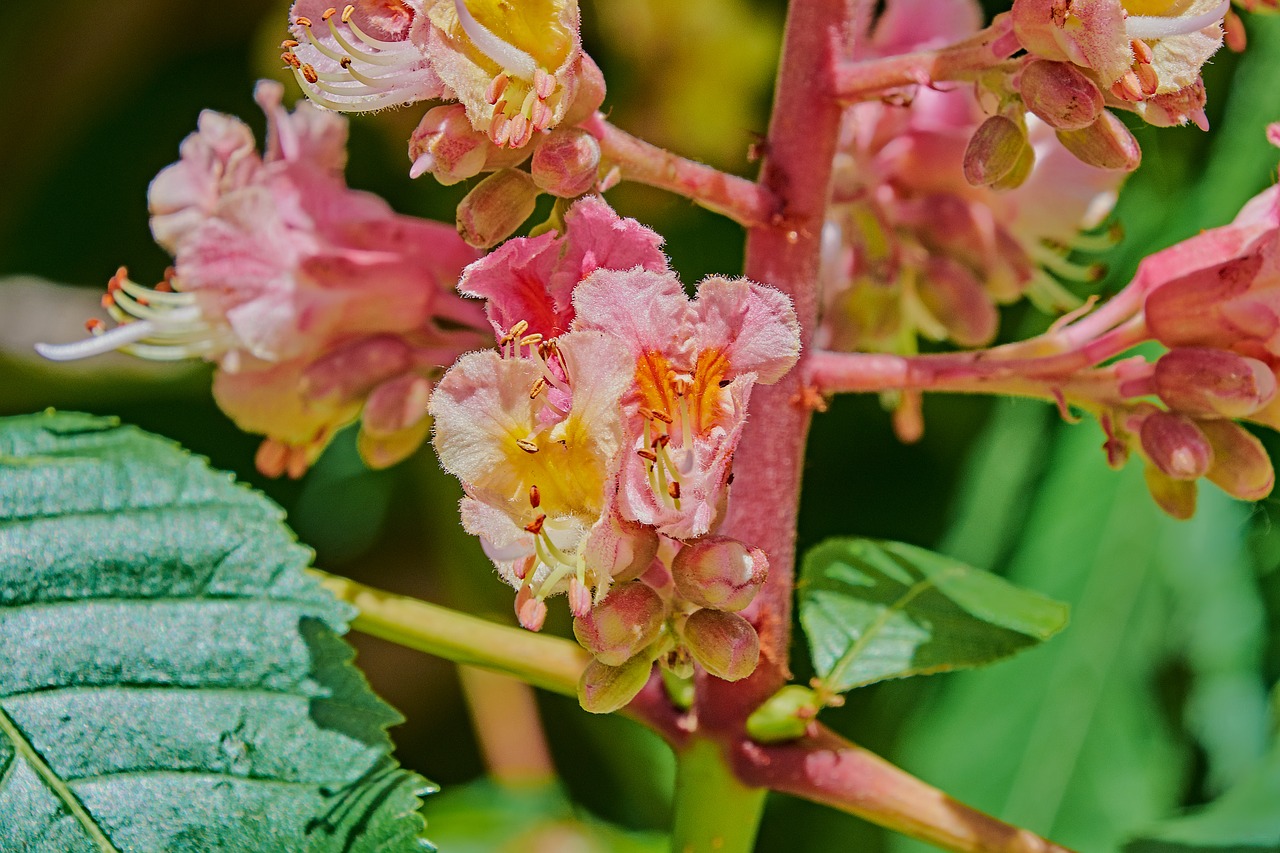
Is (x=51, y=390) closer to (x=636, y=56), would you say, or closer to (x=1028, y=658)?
(x=636, y=56)

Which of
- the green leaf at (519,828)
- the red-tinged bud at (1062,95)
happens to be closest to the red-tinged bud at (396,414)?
the red-tinged bud at (1062,95)

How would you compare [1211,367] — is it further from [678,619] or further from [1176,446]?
[678,619]

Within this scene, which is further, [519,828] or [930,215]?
[519,828]

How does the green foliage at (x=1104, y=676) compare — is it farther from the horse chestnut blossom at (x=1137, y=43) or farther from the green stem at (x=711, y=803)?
the horse chestnut blossom at (x=1137, y=43)

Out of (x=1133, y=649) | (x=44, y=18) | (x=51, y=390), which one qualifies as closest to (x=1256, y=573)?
(x=1133, y=649)

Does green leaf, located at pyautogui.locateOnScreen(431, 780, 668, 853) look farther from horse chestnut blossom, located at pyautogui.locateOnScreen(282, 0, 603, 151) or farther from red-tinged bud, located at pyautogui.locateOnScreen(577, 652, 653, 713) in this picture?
horse chestnut blossom, located at pyautogui.locateOnScreen(282, 0, 603, 151)

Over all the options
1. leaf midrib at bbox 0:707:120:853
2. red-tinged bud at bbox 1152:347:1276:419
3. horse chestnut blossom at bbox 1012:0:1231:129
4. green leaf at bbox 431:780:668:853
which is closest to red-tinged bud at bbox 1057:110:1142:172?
horse chestnut blossom at bbox 1012:0:1231:129

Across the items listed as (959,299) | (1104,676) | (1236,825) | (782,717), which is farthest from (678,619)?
(1104,676)
